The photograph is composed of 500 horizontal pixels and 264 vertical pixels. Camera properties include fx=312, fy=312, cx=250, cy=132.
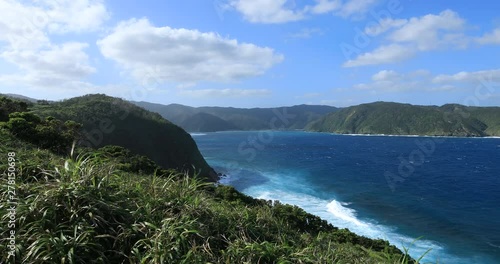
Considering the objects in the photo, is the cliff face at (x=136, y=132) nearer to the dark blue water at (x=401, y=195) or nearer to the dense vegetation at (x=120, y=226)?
the dark blue water at (x=401, y=195)

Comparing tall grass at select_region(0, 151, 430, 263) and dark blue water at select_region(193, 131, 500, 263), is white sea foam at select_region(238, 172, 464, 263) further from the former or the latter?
tall grass at select_region(0, 151, 430, 263)

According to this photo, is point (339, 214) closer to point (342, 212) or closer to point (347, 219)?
point (342, 212)

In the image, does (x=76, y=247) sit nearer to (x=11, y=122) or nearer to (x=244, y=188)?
(x=11, y=122)

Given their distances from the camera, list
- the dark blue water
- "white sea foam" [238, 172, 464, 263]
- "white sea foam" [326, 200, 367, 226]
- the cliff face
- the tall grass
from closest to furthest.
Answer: the tall grass → "white sea foam" [238, 172, 464, 263] → the dark blue water → "white sea foam" [326, 200, 367, 226] → the cliff face

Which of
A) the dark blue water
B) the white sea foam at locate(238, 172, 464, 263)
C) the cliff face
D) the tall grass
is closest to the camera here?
the tall grass

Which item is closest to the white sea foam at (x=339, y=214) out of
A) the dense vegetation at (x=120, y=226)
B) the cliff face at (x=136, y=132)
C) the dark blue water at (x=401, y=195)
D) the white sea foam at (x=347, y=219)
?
the white sea foam at (x=347, y=219)

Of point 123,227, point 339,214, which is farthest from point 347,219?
point 123,227

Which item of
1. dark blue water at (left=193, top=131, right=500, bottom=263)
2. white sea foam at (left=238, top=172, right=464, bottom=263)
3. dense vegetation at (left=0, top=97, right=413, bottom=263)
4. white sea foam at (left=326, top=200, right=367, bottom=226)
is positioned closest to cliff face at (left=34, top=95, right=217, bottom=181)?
dark blue water at (left=193, top=131, right=500, bottom=263)

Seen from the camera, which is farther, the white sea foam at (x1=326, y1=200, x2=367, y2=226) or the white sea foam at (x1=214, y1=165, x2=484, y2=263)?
the white sea foam at (x1=326, y1=200, x2=367, y2=226)
